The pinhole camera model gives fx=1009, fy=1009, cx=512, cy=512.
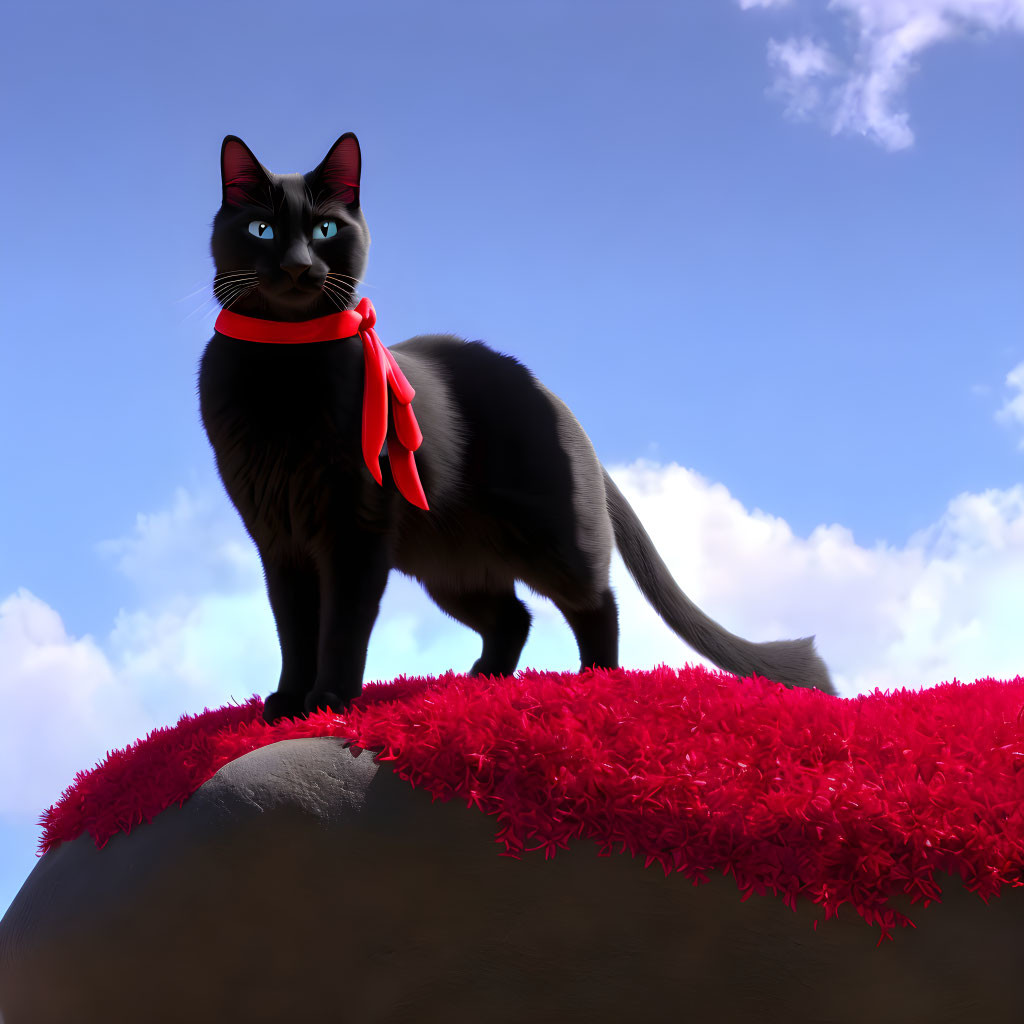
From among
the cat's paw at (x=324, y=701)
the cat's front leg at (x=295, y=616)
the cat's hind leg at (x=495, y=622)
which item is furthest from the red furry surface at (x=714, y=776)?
the cat's hind leg at (x=495, y=622)

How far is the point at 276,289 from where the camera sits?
1.49 meters

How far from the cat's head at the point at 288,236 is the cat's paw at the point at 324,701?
0.58m

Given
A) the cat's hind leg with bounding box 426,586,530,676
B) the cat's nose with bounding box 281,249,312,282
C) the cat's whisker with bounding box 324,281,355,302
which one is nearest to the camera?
the cat's nose with bounding box 281,249,312,282

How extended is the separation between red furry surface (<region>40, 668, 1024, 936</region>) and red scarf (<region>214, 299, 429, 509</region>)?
0.36 metres

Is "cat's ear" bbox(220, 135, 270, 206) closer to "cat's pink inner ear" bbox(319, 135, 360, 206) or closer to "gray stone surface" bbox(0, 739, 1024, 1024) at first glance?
"cat's pink inner ear" bbox(319, 135, 360, 206)

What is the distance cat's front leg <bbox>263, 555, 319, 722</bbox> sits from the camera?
5.44 ft

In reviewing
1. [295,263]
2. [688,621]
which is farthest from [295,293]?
[688,621]

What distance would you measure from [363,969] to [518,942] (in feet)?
0.63

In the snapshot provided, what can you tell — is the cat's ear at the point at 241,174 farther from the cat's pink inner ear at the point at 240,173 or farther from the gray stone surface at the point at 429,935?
the gray stone surface at the point at 429,935

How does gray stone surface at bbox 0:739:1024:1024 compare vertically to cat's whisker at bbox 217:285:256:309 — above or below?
below

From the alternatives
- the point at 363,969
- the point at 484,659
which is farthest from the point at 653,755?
the point at 484,659

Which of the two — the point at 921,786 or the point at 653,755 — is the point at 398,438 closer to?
the point at 653,755

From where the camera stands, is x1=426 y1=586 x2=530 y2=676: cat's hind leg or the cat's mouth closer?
the cat's mouth

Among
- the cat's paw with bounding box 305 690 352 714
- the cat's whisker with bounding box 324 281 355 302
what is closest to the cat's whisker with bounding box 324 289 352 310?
the cat's whisker with bounding box 324 281 355 302
